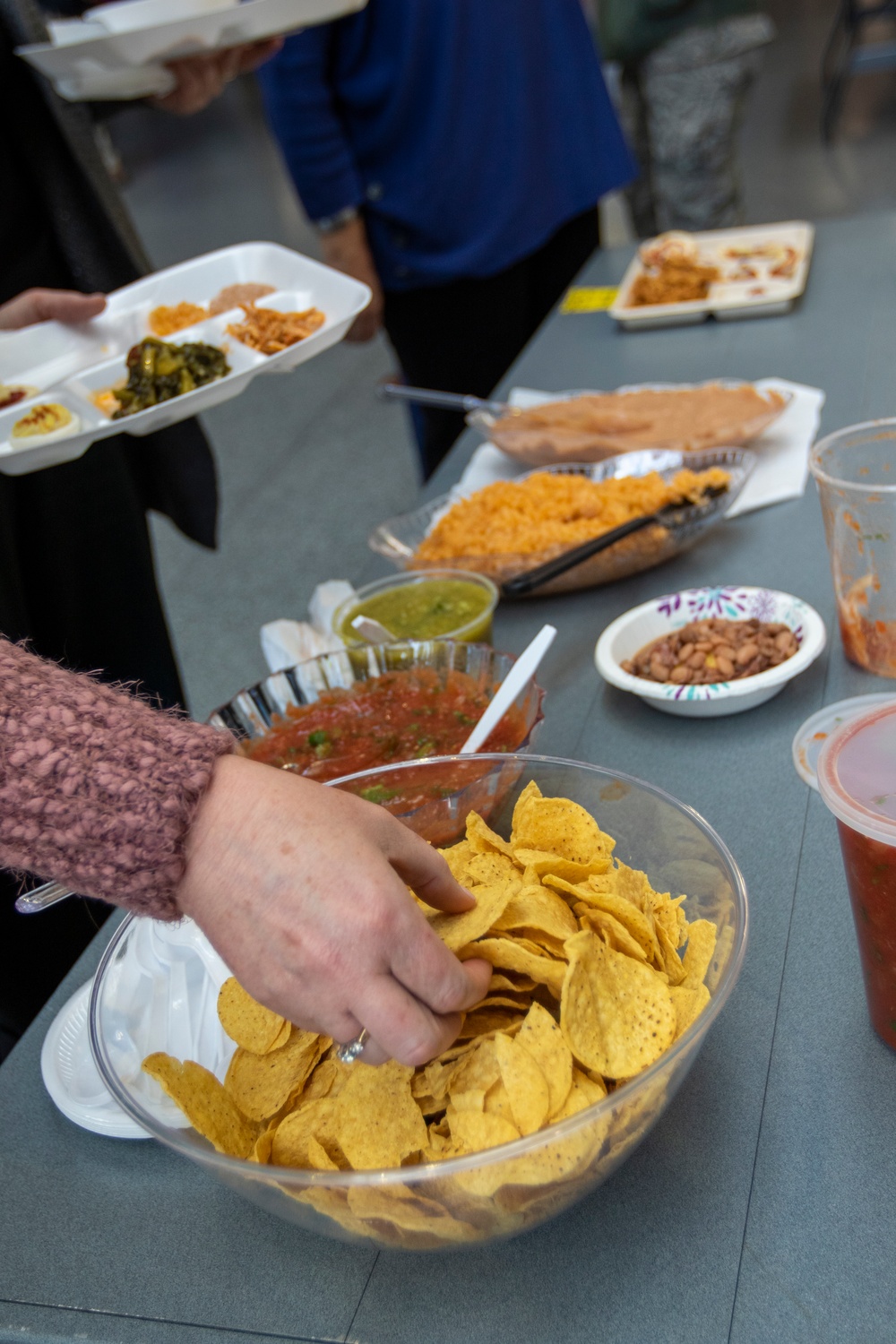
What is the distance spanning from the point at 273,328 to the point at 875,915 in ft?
3.23

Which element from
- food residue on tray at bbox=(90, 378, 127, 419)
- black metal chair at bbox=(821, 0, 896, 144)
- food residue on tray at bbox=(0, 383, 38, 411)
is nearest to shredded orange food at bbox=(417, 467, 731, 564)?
food residue on tray at bbox=(90, 378, 127, 419)

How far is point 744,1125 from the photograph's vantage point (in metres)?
0.65

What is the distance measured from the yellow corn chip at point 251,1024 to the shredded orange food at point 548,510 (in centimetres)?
68

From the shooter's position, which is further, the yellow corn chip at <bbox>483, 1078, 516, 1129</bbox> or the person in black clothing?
the person in black clothing

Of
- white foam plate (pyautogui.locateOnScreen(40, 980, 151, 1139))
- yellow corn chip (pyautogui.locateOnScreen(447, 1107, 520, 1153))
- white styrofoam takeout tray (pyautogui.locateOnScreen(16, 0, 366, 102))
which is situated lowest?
white foam plate (pyautogui.locateOnScreen(40, 980, 151, 1139))

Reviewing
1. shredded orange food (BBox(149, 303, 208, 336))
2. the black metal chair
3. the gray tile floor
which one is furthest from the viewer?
the black metal chair

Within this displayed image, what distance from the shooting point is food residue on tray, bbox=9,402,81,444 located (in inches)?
45.4

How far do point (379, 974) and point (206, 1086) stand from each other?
0.53ft

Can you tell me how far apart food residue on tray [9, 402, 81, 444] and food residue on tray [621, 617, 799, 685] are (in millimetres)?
613

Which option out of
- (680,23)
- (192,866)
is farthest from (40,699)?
(680,23)

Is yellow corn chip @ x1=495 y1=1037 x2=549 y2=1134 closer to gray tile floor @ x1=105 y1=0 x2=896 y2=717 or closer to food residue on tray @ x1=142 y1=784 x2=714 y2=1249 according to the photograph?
food residue on tray @ x1=142 y1=784 x2=714 y2=1249

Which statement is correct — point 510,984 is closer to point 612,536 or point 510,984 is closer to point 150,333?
point 612,536

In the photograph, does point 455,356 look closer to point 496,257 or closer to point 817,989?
point 496,257

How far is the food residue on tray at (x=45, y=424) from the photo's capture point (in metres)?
1.15
